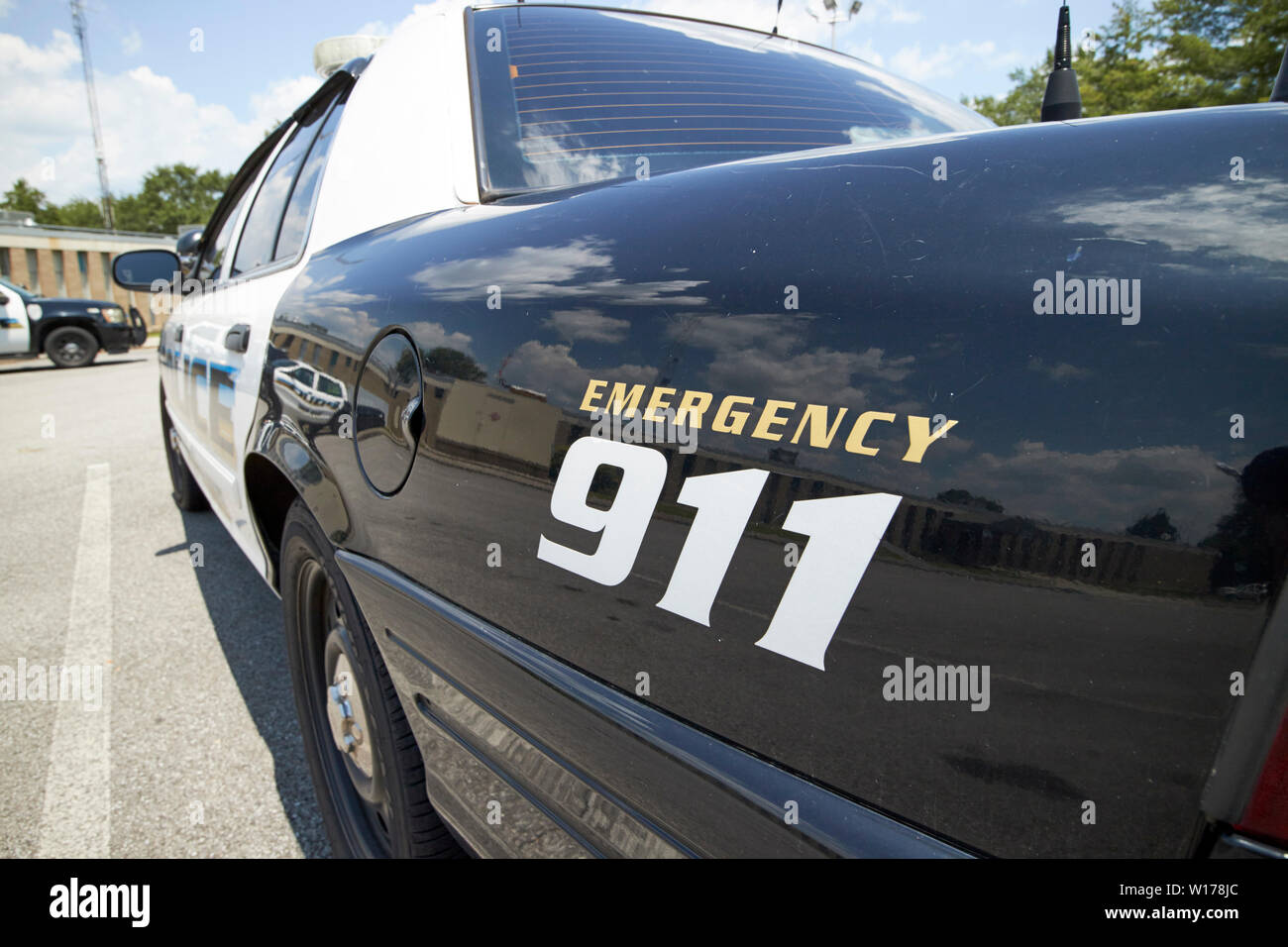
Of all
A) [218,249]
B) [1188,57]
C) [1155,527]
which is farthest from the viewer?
[1188,57]

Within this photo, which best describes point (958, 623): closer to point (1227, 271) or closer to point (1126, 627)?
point (1126, 627)

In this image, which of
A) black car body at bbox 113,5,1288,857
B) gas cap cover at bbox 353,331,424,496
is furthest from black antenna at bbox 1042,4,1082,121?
gas cap cover at bbox 353,331,424,496

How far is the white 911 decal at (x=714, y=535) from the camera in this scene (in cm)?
71

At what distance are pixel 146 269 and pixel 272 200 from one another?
5.31 feet

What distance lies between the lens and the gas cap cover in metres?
1.26

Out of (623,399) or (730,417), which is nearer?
(730,417)

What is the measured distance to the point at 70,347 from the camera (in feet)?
48.1

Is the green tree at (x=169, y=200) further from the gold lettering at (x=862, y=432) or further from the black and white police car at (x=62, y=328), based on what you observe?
the gold lettering at (x=862, y=432)

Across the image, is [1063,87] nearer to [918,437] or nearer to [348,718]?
[918,437]

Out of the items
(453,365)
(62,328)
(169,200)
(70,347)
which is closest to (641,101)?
(453,365)

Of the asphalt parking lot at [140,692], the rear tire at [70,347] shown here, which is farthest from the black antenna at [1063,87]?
the rear tire at [70,347]

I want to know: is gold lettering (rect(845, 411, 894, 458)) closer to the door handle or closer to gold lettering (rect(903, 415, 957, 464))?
gold lettering (rect(903, 415, 957, 464))
